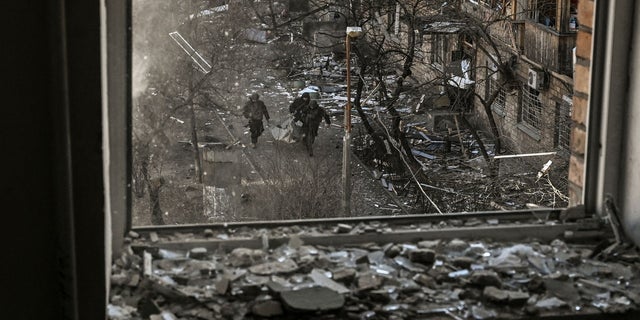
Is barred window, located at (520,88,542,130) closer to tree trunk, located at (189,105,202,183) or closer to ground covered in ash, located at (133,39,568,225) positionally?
ground covered in ash, located at (133,39,568,225)

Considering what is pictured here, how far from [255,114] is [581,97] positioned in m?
Answer: 11.7

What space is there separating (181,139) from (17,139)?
1158 centimetres

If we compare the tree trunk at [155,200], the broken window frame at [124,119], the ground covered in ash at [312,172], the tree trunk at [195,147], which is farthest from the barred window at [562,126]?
the broken window frame at [124,119]

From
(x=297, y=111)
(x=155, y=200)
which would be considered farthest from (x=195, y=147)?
(x=297, y=111)

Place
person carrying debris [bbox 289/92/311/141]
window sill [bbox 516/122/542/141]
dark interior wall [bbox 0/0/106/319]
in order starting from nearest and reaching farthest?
1. dark interior wall [bbox 0/0/106/319]
2. person carrying debris [bbox 289/92/311/141]
3. window sill [bbox 516/122/542/141]

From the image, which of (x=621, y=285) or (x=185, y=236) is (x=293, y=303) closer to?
(x=185, y=236)

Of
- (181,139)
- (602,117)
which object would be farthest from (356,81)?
(602,117)

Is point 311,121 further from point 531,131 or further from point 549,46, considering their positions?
point 549,46

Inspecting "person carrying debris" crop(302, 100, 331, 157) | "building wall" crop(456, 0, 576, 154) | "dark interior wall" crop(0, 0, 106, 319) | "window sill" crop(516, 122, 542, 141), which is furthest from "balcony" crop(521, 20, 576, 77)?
"dark interior wall" crop(0, 0, 106, 319)

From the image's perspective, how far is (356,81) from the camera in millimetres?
14508

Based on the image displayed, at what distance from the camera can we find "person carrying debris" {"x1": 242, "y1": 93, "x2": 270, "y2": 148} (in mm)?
13812

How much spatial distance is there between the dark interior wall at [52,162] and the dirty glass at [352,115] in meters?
10.4

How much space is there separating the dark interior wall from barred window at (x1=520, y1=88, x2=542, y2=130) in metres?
13.9

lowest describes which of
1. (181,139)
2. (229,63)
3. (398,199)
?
(398,199)
